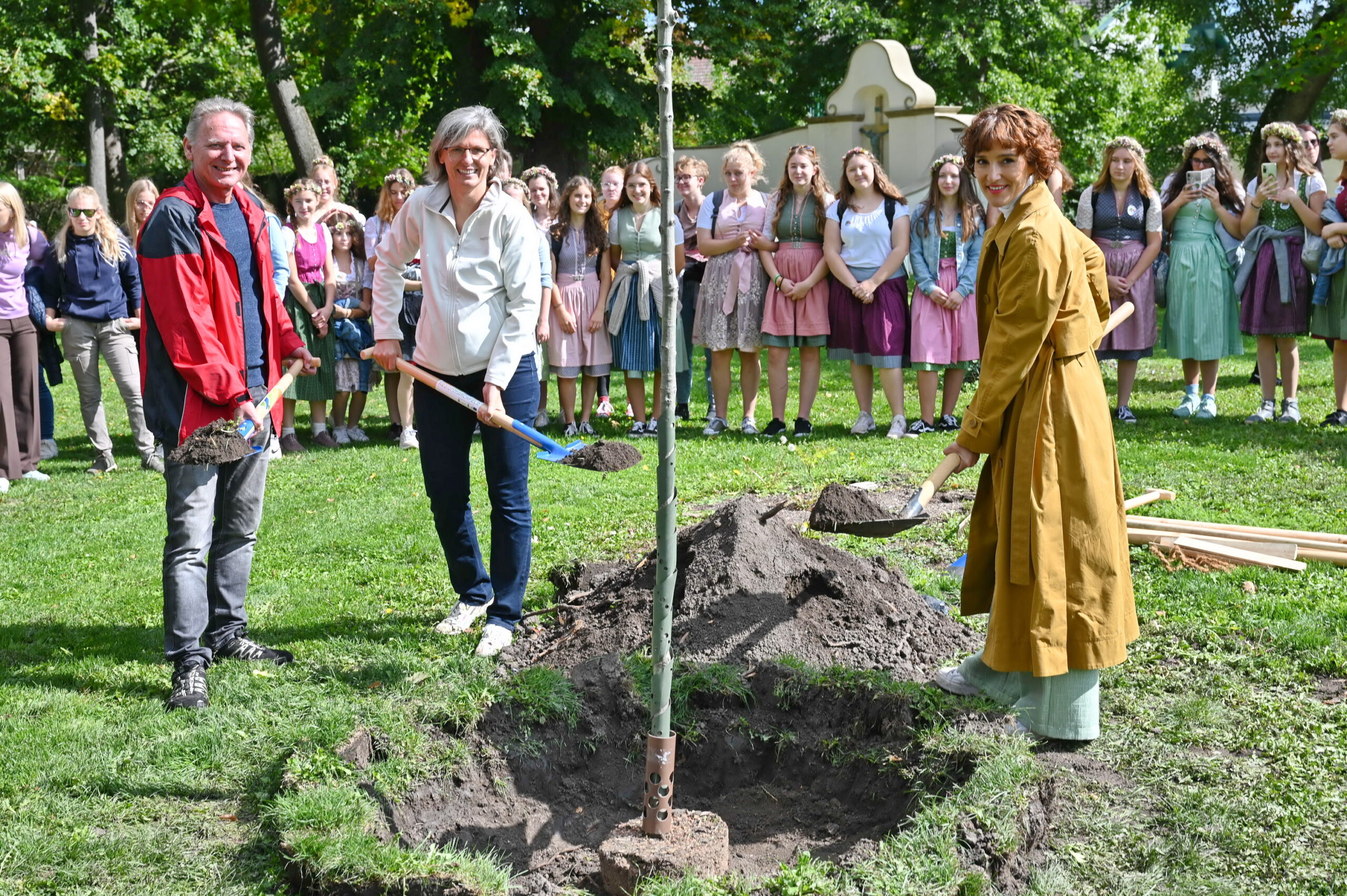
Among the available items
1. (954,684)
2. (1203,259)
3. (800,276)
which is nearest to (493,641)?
(954,684)

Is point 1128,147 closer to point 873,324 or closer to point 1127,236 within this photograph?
point 1127,236

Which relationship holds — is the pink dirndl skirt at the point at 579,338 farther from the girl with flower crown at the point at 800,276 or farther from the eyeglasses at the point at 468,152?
the eyeglasses at the point at 468,152

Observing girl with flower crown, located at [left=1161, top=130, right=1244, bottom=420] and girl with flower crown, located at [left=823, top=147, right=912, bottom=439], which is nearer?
girl with flower crown, located at [left=823, top=147, right=912, bottom=439]

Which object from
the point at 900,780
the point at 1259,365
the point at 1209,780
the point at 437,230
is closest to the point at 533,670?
the point at 900,780

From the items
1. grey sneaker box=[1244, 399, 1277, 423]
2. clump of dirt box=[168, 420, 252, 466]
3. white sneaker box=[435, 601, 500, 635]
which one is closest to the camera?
clump of dirt box=[168, 420, 252, 466]

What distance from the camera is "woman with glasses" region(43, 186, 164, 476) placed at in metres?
9.90

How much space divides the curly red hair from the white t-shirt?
5788mm

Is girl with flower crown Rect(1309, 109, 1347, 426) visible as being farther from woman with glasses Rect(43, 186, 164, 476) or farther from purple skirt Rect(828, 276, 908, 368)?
woman with glasses Rect(43, 186, 164, 476)

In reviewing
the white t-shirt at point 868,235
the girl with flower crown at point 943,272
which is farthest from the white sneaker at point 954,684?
the white t-shirt at point 868,235

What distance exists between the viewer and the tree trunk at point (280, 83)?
Result: 59.5 ft

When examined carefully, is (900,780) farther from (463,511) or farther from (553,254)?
(553,254)

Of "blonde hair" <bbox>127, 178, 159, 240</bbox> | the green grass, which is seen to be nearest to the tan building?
"blonde hair" <bbox>127, 178, 159, 240</bbox>

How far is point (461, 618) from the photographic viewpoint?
5551mm

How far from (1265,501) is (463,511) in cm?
494
